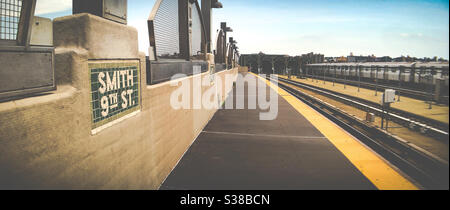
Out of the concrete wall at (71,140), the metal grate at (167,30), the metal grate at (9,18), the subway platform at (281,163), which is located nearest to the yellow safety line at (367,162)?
the subway platform at (281,163)

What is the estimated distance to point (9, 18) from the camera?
1931 mm

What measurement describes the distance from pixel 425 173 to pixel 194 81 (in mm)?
5673

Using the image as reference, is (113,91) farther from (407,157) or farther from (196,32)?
→ (196,32)

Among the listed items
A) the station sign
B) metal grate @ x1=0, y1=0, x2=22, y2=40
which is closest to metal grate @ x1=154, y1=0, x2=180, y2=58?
the station sign

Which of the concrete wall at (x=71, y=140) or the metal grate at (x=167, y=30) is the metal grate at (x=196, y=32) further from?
the concrete wall at (x=71, y=140)

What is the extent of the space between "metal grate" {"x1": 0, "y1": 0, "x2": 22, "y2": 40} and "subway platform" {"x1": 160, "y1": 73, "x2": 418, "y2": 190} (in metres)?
3.40

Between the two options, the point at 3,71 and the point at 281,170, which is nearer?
the point at 3,71

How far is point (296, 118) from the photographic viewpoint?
11570mm

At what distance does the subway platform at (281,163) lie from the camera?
4867mm

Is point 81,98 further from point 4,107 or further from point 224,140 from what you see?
point 224,140

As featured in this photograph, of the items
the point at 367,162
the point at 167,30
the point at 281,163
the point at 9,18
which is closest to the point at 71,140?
the point at 9,18
